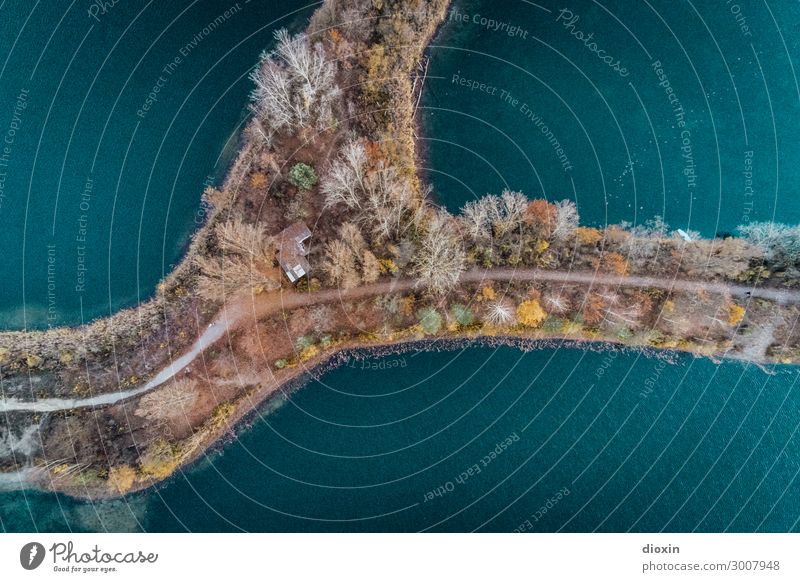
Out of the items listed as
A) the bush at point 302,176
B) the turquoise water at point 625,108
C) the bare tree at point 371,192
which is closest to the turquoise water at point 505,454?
the bare tree at point 371,192

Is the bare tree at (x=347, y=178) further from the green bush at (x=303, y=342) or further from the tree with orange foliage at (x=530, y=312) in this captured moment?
the tree with orange foliage at (x=530, y=312)

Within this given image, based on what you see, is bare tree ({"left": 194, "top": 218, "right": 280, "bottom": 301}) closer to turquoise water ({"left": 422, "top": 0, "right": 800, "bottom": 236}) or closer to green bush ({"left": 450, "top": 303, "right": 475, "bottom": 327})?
green bush ({"left": 450, "top": 303, "right": 475, "bottom": 327})

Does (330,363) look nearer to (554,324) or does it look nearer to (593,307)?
(554,324)
